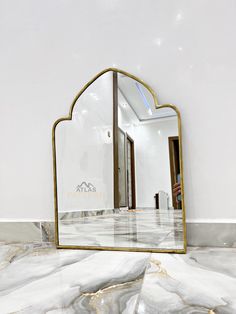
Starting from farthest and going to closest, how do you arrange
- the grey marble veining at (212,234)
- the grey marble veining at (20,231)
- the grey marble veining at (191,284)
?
the grey marble veining at (20,231) < the grey marble veining at (212,234) < the grey marble veining at (191,284)

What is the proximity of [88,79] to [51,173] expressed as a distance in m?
0.50

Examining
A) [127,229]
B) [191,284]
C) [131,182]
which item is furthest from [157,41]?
[191,284]

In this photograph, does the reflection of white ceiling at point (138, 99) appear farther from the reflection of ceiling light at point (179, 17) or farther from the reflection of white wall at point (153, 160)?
the reflection of ceiling light at point (179, 17)

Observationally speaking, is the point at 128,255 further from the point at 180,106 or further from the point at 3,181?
the point at 3,181

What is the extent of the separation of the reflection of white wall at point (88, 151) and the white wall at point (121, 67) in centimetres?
9

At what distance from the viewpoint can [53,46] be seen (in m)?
1.41

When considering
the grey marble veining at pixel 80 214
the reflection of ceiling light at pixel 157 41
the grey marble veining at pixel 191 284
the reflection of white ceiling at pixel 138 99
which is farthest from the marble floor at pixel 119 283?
the reflection of ceiling light at pixel 157 41

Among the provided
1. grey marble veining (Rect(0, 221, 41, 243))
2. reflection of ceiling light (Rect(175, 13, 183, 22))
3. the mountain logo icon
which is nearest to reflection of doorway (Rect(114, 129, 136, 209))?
the mountain logo icon

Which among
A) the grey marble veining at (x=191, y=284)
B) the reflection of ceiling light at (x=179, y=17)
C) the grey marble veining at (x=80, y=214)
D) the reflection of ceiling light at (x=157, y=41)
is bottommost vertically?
the grey marble veining at (x=191, y=284)

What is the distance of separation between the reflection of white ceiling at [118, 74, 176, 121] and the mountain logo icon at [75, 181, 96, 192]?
38cm

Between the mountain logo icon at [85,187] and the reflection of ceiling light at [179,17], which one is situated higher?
the reflection of ceiling light at [179,17]

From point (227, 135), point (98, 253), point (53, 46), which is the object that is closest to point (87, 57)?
point (53, 46)

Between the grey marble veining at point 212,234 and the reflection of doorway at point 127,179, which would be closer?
the grey marble veining at point 212,234

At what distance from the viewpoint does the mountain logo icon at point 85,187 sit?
124 cm
